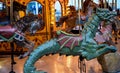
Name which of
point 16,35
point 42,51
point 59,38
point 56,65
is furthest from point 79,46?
point 56,65

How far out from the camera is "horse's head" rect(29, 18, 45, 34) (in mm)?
6582

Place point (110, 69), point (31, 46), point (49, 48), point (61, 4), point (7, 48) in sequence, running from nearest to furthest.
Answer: point (49, 48)
point (110, 69)
point (31, 46)
point (7, 48)
point (61, 4)

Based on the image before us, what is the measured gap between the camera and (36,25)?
6.71 m

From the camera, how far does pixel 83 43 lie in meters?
3.35

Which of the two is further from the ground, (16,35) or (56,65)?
(16,35)

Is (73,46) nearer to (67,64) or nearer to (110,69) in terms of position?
(110,69)

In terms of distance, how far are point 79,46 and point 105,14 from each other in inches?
19.5

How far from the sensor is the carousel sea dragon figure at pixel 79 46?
3.31 m

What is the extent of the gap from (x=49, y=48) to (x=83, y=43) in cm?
41

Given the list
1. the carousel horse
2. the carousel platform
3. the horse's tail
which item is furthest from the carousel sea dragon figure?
the carousel horse

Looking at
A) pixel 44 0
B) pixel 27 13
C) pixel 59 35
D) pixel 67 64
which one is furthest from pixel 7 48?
pixel 59 35

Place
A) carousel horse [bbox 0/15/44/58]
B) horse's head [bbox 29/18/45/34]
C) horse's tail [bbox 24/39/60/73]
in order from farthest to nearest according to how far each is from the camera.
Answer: horse's head [bbox 29/18/45/34] < carousel horse [bbox 0/15/44/58] < horse's tail [bbox 24/39/60/73]

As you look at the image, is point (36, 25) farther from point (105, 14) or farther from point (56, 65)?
point (105, 14)

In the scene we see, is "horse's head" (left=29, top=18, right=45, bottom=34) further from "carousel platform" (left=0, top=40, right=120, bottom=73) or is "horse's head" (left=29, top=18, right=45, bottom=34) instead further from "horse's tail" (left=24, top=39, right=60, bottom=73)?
"horse's tail" (left=24, top=39, right=60, bottom=73)
